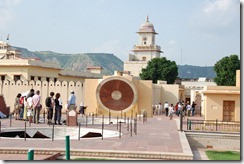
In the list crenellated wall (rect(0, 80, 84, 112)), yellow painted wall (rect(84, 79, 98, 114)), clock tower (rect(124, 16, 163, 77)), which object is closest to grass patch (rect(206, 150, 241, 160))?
yellow painted wall (rect(84, 79, 98, 114))

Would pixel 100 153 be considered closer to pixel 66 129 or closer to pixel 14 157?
pixel 14 157

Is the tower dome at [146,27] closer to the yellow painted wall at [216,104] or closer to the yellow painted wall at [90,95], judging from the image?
the yellow painted wall at [90,95]

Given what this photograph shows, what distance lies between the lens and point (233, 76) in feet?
159

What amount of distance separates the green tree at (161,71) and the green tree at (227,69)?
8.24 meters

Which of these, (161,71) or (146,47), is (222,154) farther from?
(146,47)

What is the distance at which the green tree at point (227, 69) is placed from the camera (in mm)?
48612

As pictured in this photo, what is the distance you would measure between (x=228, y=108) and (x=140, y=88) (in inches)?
286

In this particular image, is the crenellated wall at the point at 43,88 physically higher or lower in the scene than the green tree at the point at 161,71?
lower

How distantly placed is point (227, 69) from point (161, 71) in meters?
10.2

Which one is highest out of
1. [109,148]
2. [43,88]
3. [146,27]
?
[146,27]

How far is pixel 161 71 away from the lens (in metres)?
57.5

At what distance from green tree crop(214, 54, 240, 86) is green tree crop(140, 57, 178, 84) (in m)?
8.24

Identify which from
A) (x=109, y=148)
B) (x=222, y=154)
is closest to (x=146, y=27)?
(x=222, y=154)

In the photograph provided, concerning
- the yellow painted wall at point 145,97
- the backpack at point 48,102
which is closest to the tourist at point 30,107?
the backpack at point 48,102
